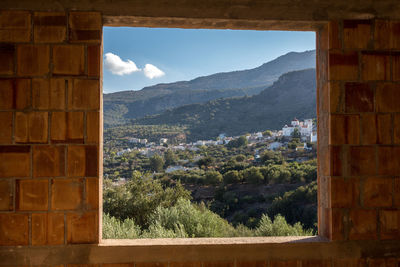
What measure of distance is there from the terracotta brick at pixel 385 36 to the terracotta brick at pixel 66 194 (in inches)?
77.1

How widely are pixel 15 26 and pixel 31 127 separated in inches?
22.8

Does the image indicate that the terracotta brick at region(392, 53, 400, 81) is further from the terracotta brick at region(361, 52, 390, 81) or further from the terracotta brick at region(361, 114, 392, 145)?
the terracotta brick at region(361, 114, 392, 145)

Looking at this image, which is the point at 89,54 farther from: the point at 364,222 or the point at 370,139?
the point at 364,222

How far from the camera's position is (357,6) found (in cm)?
182

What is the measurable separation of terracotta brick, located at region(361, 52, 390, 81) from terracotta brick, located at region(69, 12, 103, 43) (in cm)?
159

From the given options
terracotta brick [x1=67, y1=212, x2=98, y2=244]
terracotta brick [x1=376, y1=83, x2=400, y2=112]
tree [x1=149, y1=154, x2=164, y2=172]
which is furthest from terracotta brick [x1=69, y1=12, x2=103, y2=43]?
tree [x1=149, y1=154, x2=164, y2=172]

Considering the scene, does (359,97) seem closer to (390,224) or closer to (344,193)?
(344,193)

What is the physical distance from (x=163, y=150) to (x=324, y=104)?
9299mm

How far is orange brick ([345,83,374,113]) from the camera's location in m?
1.81

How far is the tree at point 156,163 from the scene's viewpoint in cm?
1023

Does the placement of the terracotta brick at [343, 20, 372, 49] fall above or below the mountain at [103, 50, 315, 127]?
below

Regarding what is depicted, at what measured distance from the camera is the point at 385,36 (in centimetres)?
184

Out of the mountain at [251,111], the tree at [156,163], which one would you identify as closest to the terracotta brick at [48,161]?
the tree at [156,163]

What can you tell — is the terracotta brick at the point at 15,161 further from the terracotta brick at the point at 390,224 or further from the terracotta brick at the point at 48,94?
the terracotta brick at the point at 390,224
